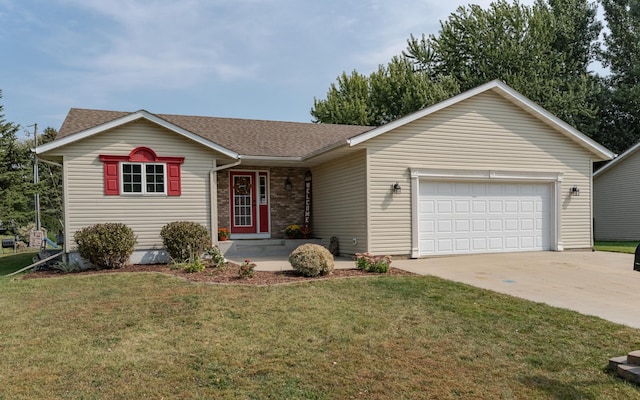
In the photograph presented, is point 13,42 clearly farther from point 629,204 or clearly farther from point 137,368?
point 629,204

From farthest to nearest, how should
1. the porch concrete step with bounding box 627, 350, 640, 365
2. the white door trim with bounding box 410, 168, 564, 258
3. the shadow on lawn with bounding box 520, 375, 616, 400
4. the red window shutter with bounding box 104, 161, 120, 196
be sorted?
the white door trim with bounding box 410, 168, 564, 258 → the red window shutter with bounding box 104, 161, 120, 196 → the porch concrete step with bounding box 627, 350, 640, 365 → the shadow on lawn with bounding box 520, 375, 616, 400

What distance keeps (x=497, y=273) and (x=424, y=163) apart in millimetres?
3900

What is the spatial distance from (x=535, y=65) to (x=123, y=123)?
85.7ft

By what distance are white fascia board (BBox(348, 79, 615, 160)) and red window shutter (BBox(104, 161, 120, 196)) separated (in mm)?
6022

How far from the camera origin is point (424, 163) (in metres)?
13.1

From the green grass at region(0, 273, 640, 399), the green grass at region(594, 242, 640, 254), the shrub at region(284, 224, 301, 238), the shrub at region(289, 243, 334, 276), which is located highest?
the shrub at region(284, 224, 301, 238)

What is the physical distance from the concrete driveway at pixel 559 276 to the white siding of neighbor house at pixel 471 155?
968mm

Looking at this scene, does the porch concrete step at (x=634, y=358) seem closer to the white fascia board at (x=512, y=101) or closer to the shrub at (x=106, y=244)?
the white fascia board at (x=512, y=101)

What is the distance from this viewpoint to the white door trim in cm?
1288

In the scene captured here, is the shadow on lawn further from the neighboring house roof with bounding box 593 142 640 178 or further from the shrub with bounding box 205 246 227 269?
the neighboring house roof with bounding box 593 142 640 178

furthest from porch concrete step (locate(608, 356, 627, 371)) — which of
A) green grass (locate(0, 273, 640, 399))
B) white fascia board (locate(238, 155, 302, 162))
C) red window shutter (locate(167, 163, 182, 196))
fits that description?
white fascia board (locate(238, 155, 302, 162))

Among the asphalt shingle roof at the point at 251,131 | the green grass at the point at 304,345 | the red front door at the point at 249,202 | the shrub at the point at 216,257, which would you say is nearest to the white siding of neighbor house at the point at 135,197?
the shrub at the point at 216,257

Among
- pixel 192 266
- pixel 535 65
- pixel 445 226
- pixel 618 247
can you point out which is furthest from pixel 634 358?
pixel 535 65

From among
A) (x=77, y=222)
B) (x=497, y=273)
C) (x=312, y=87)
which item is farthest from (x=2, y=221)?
(x=312, y=87)
